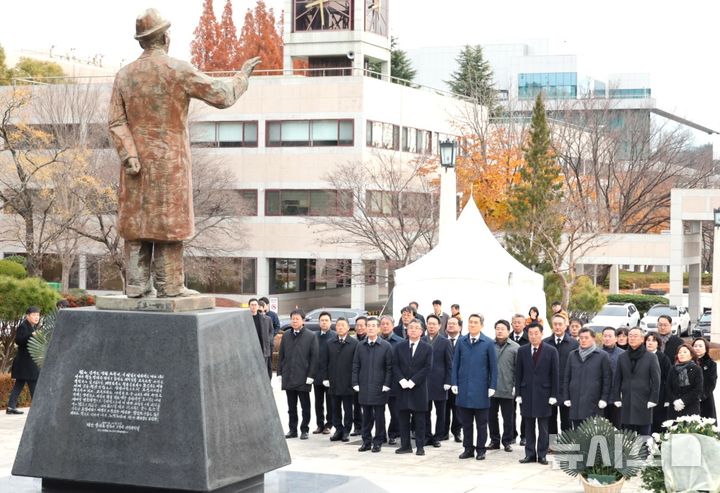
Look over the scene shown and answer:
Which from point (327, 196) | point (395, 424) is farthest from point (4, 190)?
point (395, 424)

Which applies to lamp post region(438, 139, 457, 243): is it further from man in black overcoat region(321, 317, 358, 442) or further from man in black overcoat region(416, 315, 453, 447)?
man in black overcoat region(416, 315, 453, 447)

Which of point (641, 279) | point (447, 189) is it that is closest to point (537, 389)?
point (447, 189)

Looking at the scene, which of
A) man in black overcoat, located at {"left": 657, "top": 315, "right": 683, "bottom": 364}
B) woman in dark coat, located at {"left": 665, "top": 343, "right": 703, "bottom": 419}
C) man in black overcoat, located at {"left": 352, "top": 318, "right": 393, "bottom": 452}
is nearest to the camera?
woman in dark coat, located at {"left": 665, "top": 343, "right": 703, "bottom": 419}

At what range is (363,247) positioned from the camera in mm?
47875

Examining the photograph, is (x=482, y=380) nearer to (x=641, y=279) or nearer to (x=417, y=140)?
(x=417, y=140)

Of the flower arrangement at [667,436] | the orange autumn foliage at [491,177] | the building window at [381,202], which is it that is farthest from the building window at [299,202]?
the flower arrangement at [667,436]

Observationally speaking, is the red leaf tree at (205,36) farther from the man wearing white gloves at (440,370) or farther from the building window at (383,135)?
the man wearing white gloves at (440,370)

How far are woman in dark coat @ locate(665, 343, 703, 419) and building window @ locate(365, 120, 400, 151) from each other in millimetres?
36152

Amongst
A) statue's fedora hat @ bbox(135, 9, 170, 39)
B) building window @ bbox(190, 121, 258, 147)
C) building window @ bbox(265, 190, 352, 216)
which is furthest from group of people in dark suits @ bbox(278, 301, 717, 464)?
building window @ bbox(190, 121, 258, 147)

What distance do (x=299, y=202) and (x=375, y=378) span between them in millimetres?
35449

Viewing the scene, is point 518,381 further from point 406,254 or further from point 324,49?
point 324,49

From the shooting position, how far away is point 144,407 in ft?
33.6

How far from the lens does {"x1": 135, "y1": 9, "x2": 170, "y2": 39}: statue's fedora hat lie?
10891 mm

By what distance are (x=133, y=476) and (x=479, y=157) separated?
1477 inches
